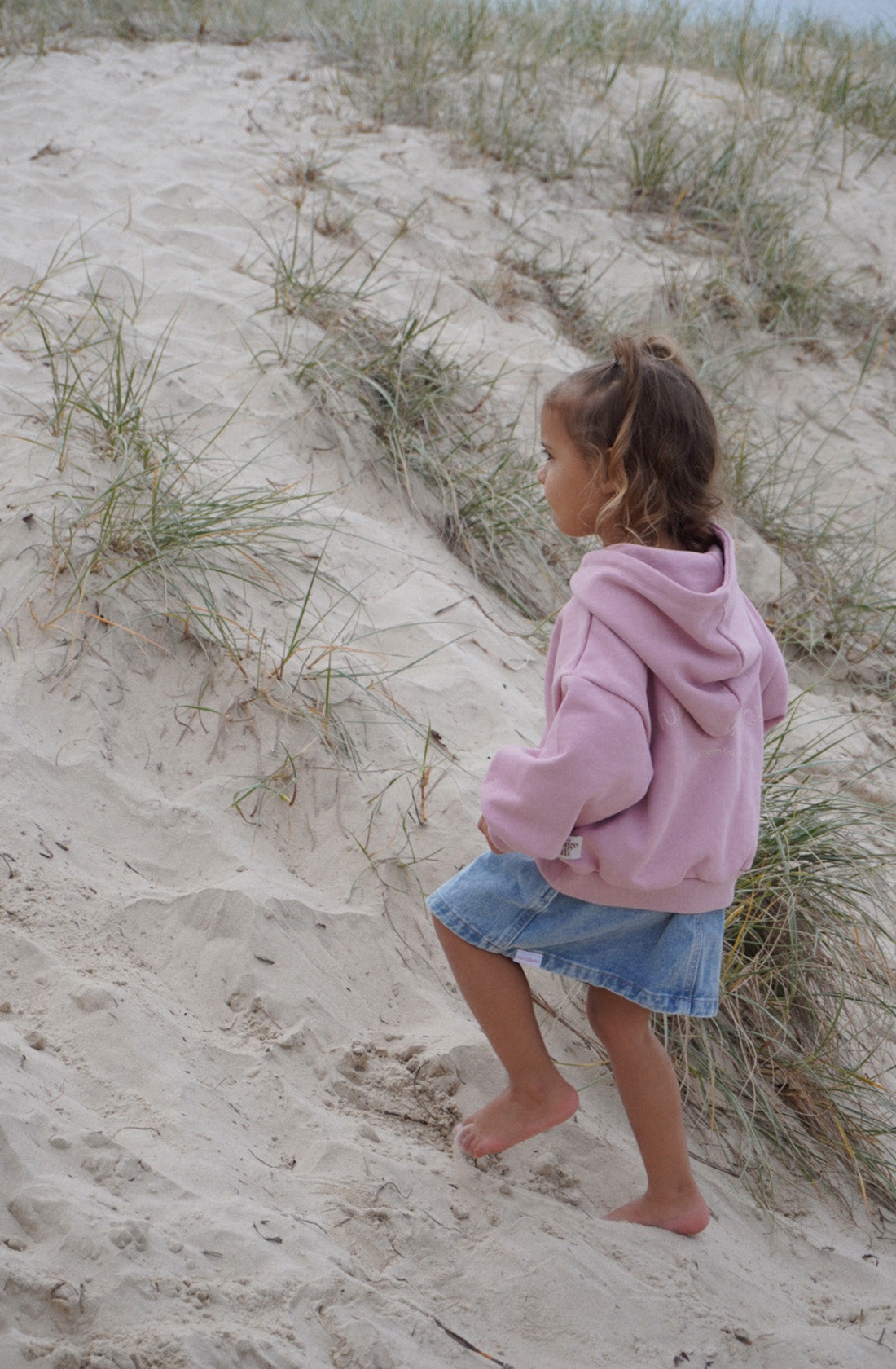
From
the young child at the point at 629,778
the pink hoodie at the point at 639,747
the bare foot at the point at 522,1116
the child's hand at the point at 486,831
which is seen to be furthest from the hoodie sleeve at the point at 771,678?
the bare foot at the point at 522,1116

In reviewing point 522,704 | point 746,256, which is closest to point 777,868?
point 522,704

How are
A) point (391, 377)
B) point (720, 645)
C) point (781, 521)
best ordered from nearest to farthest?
1. point (720, 645)
2. point (391, 377)
3. point (781, 521)

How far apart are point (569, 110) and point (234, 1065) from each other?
592 centimetres

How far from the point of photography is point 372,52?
632 cm

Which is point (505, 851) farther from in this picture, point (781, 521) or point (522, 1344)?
point (781, 521)

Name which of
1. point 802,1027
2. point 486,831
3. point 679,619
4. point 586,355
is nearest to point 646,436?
point 679,619

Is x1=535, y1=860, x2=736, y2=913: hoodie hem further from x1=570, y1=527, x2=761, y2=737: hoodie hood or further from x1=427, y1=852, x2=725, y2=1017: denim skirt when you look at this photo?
x1=570, y1=527, x2=761, y2=737: hoodie hood

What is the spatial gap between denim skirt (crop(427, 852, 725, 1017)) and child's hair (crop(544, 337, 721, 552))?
58 centimetres

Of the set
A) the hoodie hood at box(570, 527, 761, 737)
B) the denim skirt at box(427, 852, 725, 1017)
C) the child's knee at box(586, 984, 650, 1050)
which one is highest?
the hoodie hood at box(570, 527, 761, 737)

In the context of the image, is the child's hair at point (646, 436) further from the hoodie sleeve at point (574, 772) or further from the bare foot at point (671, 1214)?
the bare foot at point (671, 1214)

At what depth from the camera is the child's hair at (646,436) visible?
1.69 meters

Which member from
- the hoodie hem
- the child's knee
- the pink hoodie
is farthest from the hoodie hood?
the child's knee

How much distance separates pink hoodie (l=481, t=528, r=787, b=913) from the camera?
1.58 m

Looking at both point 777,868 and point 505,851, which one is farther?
point 777,868
